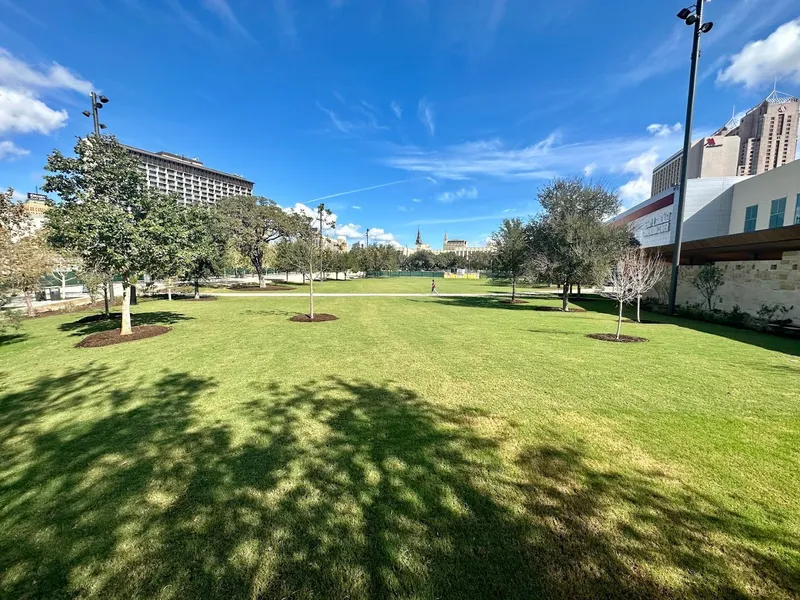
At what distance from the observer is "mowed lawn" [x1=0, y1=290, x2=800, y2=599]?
7.36ft

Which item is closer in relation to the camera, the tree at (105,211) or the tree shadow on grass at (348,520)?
the tree shadow on grass at (348,520)

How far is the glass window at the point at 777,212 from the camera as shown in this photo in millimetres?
22516

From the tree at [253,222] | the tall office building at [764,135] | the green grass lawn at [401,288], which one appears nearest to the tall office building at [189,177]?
the tree at [253,222]

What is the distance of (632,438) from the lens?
4043 millimetres

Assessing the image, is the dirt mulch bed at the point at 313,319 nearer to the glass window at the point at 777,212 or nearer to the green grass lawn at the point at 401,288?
the green grass lawn at the point at 401,288

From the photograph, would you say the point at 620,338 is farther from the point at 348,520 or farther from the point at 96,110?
the point at 96,110

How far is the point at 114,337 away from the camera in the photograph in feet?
31.2

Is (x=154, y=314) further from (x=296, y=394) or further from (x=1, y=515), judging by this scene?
(x=1, y=515)

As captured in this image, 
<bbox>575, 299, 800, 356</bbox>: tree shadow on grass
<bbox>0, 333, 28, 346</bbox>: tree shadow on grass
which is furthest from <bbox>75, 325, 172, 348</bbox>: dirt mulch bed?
<bbox>575, 299, 800, 356</bbox>: tree shadow on grass

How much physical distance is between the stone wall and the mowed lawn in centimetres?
878

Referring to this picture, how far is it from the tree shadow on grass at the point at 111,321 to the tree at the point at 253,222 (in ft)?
63.6

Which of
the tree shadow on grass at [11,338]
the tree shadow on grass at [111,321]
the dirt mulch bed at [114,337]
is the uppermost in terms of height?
the dirt mulch bed at [114,337]

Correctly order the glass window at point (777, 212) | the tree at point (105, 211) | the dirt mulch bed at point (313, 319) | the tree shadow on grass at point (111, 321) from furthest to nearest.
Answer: the glass window at point (777, 212)
the dirt mulch bed at point (313, 319)
the tree shadow on grass at point (111, 321)
the tree at point (105, 211)

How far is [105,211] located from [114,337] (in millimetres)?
3594
